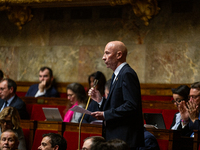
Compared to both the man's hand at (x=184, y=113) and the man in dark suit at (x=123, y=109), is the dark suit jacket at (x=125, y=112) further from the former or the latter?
the man's hand at (x=184, y=113)

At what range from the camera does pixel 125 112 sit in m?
1.92

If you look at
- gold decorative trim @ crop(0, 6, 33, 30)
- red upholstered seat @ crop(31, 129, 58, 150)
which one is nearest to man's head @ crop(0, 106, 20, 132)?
red upholstered seat @ crop(31, 129, 58, 150)

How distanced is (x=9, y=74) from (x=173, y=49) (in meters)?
2.64

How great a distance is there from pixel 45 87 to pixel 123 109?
123 inches

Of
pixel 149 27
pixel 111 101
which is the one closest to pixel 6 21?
pixel 149 27

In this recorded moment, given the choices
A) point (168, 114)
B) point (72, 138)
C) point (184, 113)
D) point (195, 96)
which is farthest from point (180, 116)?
point (72, 138)

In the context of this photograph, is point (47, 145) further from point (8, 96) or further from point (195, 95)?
point (8, 96)

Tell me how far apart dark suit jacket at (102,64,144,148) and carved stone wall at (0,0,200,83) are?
2874mm

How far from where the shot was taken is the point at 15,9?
5.47m

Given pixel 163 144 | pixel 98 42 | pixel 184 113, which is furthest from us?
pixel 98 42

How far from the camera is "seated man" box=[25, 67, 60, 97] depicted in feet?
15.9

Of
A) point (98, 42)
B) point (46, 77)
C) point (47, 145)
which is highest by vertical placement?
point (98, 42)

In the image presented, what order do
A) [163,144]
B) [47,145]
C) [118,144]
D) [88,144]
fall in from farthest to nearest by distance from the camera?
1. [163,144]
2. [47,145]
3. [88,144]
4. [118,144]

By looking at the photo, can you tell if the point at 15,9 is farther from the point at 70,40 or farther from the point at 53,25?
the point at 70,40
